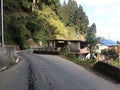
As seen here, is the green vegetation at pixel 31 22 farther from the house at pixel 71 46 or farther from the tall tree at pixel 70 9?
the tall tree at pixel 70 9

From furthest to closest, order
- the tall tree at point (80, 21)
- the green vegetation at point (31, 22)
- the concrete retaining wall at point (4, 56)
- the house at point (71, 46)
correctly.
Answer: the tall tree at point (80, 21)
the green vegetation at point (31, 22)
the house at point (71, 46)
the concrete retaining wall at point (4, 56)

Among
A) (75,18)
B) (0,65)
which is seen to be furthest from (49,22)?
(0,65)

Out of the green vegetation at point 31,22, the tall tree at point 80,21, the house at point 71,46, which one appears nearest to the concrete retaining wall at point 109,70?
the house at point 71,46

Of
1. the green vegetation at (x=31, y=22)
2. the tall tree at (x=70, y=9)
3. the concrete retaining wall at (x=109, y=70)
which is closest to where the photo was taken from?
the concrete retaining wall at (x=109, y=70)

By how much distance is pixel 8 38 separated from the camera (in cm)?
8588

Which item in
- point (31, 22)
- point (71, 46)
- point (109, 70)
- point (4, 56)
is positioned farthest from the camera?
point (31, 22)

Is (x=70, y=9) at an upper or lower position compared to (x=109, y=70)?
upper

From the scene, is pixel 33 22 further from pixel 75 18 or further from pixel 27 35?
pixel 75 18

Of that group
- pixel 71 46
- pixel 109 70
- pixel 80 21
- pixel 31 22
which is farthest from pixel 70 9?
pixel 109 70

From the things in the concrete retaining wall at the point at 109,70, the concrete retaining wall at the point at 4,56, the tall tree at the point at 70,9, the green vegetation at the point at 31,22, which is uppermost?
the tall tree at the point at 70,9

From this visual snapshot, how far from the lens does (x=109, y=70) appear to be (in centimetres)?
2005

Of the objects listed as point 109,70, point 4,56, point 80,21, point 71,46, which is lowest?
point 109,70

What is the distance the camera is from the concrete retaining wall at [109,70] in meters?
18.1

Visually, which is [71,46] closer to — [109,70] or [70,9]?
[109,70]
